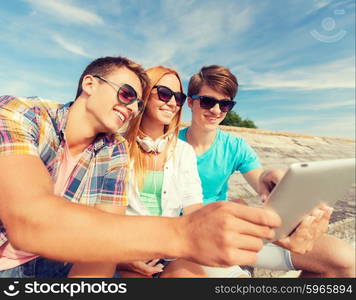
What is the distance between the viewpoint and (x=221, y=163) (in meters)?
2.73

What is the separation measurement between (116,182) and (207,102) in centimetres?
176

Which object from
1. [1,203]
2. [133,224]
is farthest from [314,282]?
[1,203]

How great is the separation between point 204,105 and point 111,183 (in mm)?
1747

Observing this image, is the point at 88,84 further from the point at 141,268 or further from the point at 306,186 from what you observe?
the point at 306,186

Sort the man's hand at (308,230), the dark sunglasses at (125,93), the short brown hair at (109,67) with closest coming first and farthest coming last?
the man's hand at (308,230) < the dark sunglasses at (125,93) < the short brown hair at (109,67)

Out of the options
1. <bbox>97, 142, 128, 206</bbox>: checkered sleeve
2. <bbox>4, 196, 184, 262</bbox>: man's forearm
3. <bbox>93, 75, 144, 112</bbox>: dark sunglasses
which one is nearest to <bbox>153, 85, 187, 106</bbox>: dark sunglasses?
<bbox>93, 75, 144, 112</bbox>: dark sunglasses

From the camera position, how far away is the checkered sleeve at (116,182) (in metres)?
1.52

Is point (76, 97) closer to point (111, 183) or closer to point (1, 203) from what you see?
point (111, 183)

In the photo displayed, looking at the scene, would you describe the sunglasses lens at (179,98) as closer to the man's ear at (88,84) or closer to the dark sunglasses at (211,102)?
the dark sunglasses at (211,102)

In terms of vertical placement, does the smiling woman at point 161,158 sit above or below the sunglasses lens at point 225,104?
below

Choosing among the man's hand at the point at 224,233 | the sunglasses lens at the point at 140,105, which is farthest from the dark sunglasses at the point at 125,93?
the man's hand at the point at 224,233

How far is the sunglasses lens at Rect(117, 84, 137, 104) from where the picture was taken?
1978 mm

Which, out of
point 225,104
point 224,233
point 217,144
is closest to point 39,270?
point 224,233

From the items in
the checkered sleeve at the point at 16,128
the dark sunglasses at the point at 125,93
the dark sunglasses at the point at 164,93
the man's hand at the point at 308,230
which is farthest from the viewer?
the dark sunglasses at the point at 164,93
